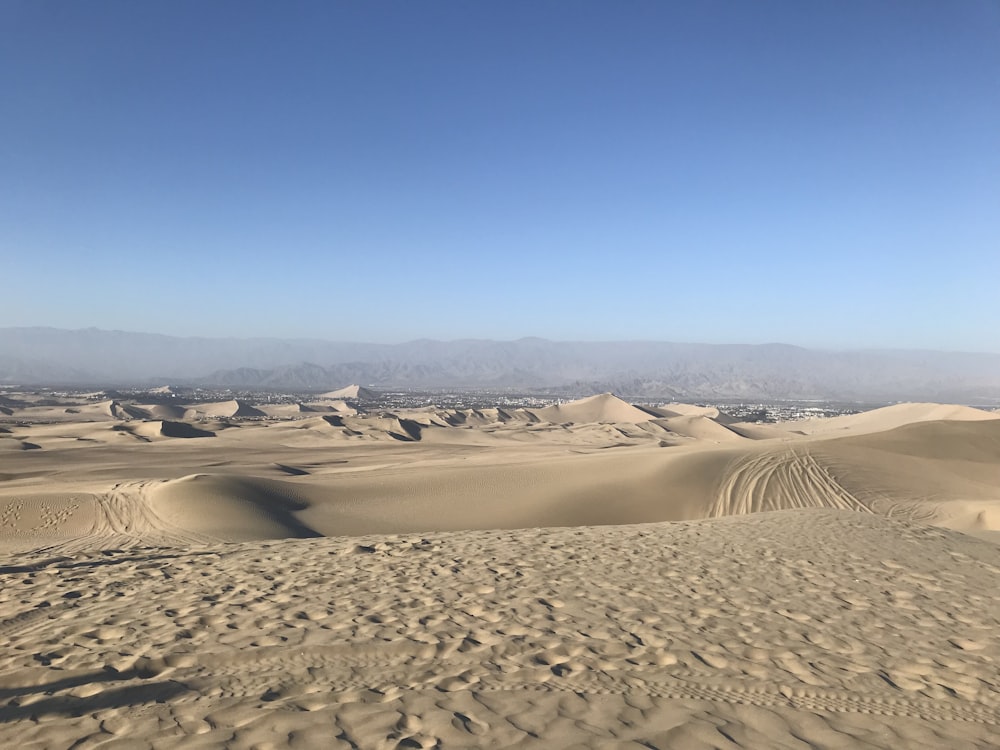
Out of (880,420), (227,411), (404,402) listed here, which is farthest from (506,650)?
(404,402)

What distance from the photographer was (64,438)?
126ft

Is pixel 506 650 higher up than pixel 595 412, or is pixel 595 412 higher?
pixel 506 650

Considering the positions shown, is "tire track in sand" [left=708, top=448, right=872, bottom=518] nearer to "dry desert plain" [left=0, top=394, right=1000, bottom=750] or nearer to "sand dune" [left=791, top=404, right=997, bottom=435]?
"dry desert plain" [left=0, top=394, right=1000, bottom=750]

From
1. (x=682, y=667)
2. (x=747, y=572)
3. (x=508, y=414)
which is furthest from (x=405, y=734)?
(x=508, y=414)

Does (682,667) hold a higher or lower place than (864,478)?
higher

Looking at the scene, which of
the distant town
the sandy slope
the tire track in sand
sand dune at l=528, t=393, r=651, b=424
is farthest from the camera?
the distant town

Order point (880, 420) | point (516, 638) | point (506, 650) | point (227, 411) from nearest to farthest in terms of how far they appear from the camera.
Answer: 1. point (506, 650)
2. point (516, 638)
3. point (880, 420)
4. point (227, 411)

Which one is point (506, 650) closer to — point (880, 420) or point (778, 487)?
point (778, 487)

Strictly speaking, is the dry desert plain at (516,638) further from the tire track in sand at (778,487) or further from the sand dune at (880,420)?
the sand dune at (880,420)

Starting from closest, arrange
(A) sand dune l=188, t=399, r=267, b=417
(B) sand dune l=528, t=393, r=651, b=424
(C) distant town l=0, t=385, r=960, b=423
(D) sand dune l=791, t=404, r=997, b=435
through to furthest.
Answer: (D) sand dune l=791, t=404, r=997, b=435
(B) sand dune l=528, t=393, r=651, b=424
(A) sand dune l=188, t=399, r=267, b=417
(C) distant town l=0, t=385, r=960, b=423

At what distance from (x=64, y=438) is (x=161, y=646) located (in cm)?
4058

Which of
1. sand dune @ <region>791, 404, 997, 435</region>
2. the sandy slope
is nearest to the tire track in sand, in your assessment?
the sandy slope

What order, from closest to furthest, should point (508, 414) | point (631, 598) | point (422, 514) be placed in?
point (631, 598) < point (422, 514) < point (508, 414)

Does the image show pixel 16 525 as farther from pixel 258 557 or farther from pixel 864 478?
pixel 864 478
